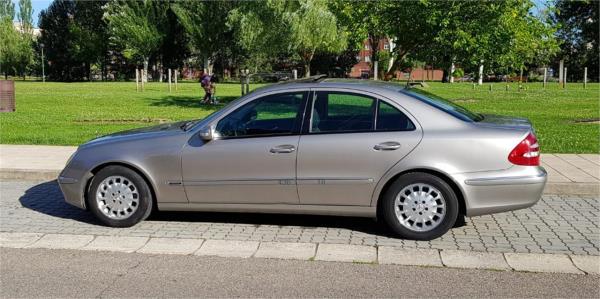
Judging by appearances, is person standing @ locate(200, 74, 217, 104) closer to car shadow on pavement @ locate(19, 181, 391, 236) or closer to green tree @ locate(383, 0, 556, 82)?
green tree @ locate(383, 0, 556, 82)

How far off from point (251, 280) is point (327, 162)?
1.49m

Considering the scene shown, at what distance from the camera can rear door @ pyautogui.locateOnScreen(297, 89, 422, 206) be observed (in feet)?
18.2

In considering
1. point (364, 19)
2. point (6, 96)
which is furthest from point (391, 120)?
point (6, 96)

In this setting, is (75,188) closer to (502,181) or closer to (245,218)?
(245,218)

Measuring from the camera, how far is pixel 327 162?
5613mm

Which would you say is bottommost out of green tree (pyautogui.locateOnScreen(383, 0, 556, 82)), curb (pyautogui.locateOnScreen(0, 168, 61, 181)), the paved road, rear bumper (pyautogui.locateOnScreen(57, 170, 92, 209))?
the paved road

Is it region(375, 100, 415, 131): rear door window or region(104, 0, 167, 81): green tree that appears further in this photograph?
region(104, 0, 167, 81): green tree

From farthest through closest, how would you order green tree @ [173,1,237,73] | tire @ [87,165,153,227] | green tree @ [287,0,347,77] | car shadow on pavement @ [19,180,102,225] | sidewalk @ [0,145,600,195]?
green tree @ [173,1,237,73]
green tree @ [287,0,347,77]
sidewalk @ [0,145,600,195]
car shadow on pavement @ [19,180,102,225]
tire @ [87,165,153,227]

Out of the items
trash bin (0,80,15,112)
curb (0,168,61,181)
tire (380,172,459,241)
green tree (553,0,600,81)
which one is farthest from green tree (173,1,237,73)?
tire (380,172,459,241)

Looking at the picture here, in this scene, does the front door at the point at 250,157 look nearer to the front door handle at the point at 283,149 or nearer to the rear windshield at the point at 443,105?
the front door handle at the point at 283,149

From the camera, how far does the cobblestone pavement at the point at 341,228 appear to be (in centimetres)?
558

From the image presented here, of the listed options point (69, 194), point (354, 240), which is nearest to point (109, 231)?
point (69, 194)

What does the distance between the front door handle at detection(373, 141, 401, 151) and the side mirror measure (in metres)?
1.61

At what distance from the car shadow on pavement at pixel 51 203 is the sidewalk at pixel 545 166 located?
59cm
